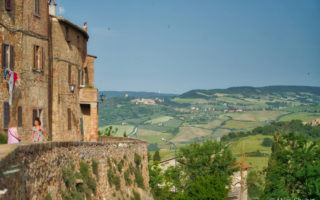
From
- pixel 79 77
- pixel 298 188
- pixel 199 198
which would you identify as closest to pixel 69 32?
pixel 79 77

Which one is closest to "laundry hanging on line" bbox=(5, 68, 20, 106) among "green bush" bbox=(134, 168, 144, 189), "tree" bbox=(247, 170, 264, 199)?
"green bush" bbox=(134, 168, 144, 189)

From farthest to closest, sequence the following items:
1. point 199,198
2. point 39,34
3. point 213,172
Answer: point 213,172 → point 199,198 → point 39,34

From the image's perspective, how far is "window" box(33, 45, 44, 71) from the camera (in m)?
35.1

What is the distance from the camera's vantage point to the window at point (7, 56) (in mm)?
31266

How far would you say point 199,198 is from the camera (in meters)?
59.6

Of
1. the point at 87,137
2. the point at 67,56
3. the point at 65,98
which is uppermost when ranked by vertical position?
the point at 67,56

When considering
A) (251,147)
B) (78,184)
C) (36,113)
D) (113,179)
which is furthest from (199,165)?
(251,147)

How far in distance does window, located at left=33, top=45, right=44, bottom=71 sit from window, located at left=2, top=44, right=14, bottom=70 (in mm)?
2924

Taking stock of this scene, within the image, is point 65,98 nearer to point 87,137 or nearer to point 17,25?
point 87,137

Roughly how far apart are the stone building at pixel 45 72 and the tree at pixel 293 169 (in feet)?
71.8

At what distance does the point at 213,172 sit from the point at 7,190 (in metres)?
70.9

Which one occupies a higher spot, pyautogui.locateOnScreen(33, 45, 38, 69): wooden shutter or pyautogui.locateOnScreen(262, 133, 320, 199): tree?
pyautogui.locateOnScreen(33, 45, 38, 69): wooden shutter

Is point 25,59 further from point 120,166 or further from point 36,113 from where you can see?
point 120,166

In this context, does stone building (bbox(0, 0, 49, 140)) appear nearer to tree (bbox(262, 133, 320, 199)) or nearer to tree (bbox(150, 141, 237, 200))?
tree (bbox(262, 133, 320, 199))
